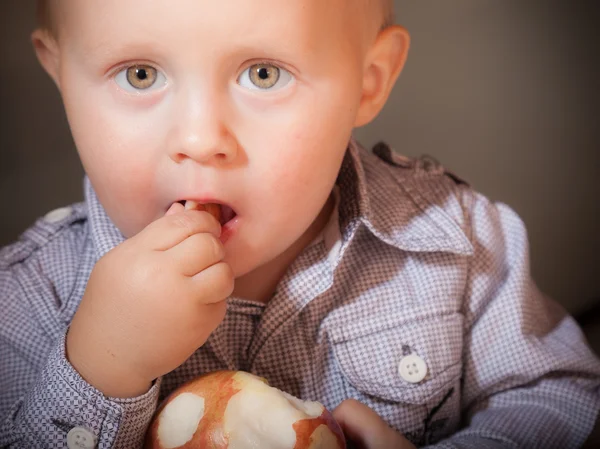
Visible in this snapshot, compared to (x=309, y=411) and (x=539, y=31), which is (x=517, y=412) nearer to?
(x=309, y=411)

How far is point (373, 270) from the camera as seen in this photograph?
0.82m

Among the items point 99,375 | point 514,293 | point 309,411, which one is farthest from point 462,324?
point 99,375

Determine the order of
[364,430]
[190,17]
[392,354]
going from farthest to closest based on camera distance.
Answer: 1. [392,354]
2. [364,430]
3. [190,17]

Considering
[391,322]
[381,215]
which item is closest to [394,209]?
[381,215]

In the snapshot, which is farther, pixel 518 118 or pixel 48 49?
pixel 518 118

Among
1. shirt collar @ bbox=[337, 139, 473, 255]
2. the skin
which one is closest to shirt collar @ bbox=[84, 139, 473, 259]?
shirt collar @ bbox=[337, 139, 473, 255]

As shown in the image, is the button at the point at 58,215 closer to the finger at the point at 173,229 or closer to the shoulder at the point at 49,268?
the shoulder at the point at 49,268

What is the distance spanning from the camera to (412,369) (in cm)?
79

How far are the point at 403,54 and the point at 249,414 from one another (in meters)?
0.41

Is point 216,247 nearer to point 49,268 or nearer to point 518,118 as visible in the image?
point 49,268

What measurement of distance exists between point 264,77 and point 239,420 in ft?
0.90

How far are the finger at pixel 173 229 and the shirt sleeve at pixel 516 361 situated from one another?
0.38 meters

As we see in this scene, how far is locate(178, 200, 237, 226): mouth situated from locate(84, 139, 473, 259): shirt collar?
15 centimetres

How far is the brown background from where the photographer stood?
1.02m
